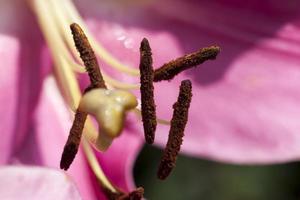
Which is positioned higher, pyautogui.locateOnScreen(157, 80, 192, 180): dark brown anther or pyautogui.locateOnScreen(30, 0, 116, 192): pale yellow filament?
pyautogui.locateOnScreen(30, 0, 116, 192): pale yellow filament

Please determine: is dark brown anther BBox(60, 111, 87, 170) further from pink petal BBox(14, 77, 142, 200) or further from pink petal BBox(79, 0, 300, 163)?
pink petal BBox(79, 0, 300, 163)

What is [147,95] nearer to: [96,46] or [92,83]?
[92,83]

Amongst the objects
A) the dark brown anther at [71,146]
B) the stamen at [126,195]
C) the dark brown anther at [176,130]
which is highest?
the dark brown anther at [176,130]

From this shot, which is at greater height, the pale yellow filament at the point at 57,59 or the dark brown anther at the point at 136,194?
the pale yellow filament at the point at 57,59

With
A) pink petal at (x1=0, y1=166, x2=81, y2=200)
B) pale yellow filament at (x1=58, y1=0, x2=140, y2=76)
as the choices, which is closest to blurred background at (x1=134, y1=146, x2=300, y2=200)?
pale yellow filament at (x1=58, y1=0, x2=140, y2=76)

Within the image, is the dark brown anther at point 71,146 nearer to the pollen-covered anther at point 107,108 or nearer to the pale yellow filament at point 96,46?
the pollen-covered anther at point 107,108

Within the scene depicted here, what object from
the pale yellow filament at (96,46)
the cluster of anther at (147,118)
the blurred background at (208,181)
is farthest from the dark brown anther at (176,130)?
the blurred background at (208,181)
